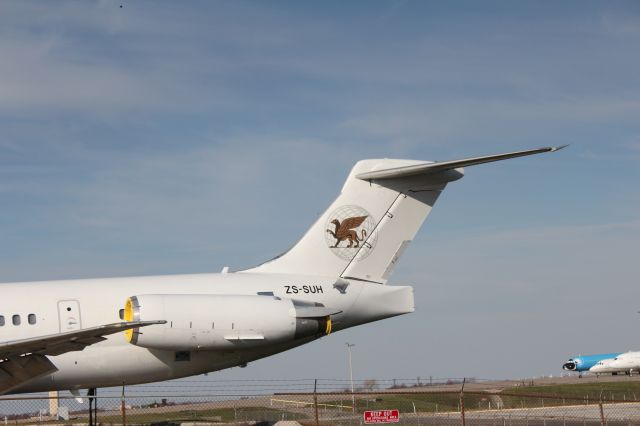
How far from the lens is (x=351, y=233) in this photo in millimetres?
19734

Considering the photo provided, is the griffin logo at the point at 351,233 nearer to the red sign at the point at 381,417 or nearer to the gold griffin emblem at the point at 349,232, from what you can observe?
the gold griffin emblem at the point at 349,232

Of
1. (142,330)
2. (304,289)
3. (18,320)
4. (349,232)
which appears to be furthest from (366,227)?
(18,320)

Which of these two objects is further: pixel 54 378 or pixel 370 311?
pixel 370 311

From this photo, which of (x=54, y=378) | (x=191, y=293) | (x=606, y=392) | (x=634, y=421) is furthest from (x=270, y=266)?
(x=606, y=392)

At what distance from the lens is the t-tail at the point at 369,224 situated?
64.2ft

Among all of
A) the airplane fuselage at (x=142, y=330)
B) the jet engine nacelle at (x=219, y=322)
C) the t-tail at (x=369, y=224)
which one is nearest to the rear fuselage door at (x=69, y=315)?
the airplane fuselage at (x=142, y=330)

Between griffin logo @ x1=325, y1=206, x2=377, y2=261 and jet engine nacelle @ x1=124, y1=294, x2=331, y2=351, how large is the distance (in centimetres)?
207

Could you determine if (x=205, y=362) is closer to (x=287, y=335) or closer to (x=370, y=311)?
(x=287, y=335)

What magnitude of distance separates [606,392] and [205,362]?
1300 inches

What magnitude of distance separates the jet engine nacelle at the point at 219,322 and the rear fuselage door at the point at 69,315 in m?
1.04

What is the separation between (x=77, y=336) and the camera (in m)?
14.4

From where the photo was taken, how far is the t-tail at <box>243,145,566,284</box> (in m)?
19.6

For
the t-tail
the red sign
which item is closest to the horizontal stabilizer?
the t-tail

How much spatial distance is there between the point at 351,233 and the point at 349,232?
0.05 metres
